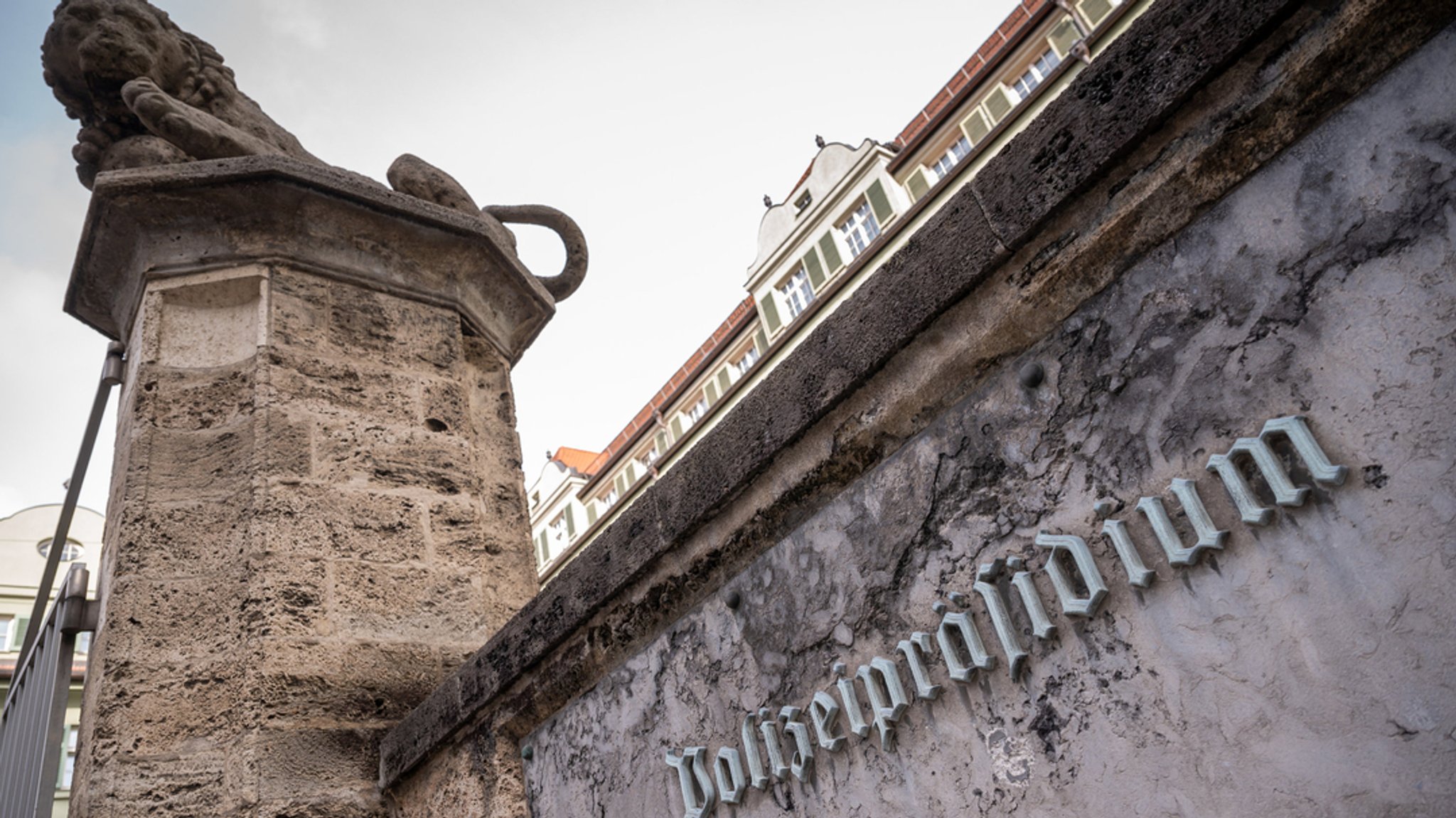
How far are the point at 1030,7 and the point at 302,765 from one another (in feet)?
60.3

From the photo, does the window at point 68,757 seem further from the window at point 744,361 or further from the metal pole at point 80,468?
the metal pole at point 80,468

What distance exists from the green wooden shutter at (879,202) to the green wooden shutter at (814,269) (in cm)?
172

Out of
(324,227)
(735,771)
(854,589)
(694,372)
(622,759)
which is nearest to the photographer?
(854,589)

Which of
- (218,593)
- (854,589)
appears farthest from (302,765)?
(854,589)

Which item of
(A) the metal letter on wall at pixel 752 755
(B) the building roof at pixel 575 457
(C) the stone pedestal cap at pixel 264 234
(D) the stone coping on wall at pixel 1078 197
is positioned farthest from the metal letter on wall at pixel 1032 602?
(B) the building roof at pixel 575 457

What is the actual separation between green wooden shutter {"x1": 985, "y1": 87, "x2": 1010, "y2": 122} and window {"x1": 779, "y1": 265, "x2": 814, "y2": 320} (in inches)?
208

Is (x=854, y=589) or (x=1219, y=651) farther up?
(x=854, y=589)

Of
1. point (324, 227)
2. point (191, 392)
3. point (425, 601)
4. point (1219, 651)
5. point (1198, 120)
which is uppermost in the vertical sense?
point (324, 227)

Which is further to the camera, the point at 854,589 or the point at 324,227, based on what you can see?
the point at 324,227

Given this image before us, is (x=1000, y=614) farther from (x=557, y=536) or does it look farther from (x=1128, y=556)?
(x=557, y=536)

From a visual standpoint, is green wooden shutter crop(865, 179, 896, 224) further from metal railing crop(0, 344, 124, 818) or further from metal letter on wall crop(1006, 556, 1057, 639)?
metal letter on wall crop(1006, 556, 1057, 639)

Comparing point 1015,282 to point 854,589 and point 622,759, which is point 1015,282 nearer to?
point 854,589

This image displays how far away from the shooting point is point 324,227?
2.83 meters

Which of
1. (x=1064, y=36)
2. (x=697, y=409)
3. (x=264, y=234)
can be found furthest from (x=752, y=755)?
(x=697, y=409)
